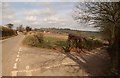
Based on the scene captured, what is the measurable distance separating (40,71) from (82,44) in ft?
53.5

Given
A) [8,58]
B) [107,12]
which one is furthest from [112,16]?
[8,58]

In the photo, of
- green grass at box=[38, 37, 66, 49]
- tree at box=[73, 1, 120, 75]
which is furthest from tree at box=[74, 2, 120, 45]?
green grass at box=[38, 37, 66, 49]

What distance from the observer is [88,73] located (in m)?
11.7

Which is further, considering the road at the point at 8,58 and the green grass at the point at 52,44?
the green grass at the point at 52,44

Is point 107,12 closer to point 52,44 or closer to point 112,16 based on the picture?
point 112,16

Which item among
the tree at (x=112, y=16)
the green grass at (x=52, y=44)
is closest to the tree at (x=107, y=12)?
the tree at (x=112, y=16)

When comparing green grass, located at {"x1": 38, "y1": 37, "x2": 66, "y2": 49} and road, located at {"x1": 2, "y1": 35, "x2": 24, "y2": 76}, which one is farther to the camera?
green grass, located at {"x1": 38, "y1": 37, "x2": 66, "y2": 49}

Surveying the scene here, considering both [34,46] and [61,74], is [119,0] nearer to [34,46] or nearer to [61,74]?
[61,74]

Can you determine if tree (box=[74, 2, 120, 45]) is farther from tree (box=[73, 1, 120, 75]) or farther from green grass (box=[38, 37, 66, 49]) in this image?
green grass (box=[38, 37, 66, 49])

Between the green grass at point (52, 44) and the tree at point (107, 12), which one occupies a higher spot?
the tree at point (107, 12)

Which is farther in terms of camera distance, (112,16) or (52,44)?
(52,44)

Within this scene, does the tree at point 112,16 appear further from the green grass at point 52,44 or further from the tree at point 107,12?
the green grass at point 52,44

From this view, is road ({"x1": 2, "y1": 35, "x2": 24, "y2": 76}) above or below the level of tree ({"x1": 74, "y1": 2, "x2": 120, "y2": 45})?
below

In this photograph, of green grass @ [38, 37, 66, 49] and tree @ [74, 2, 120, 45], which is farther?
green grass @ [38, 37, 66, 49]
